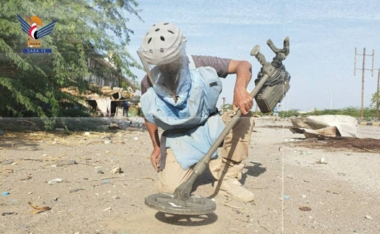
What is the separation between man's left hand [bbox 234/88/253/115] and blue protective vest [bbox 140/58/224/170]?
0.13 m

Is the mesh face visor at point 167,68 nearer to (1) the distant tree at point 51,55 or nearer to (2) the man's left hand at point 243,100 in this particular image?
(2) the man's left hand at point 243,100

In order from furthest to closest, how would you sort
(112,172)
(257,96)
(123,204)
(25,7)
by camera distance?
(25,7)
(112,172)
(123,204)
(257,96)

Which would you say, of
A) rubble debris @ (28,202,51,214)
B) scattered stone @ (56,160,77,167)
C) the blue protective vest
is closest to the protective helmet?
the blue protective vest

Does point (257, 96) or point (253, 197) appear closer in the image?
point (257, 96)

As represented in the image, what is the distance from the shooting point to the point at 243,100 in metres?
2.48

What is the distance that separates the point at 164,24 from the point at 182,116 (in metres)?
0.57

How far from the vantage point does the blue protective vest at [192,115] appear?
2373 millimetres

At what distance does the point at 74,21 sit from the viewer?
7344mm

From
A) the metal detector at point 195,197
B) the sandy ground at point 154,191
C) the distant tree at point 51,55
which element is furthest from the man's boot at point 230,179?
the distant tree at point 51,55

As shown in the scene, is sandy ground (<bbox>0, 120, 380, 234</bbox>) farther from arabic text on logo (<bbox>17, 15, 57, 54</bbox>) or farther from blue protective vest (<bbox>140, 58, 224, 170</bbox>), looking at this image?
arabic text on logo (<bbox>17, 15, 57, 54</bbox>)

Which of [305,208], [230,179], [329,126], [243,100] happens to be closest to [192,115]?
[243,100]

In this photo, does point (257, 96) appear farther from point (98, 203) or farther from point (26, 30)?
point (26, 30)

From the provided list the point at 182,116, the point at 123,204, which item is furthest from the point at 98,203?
the point at 182,116

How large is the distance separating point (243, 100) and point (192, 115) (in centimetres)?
34
